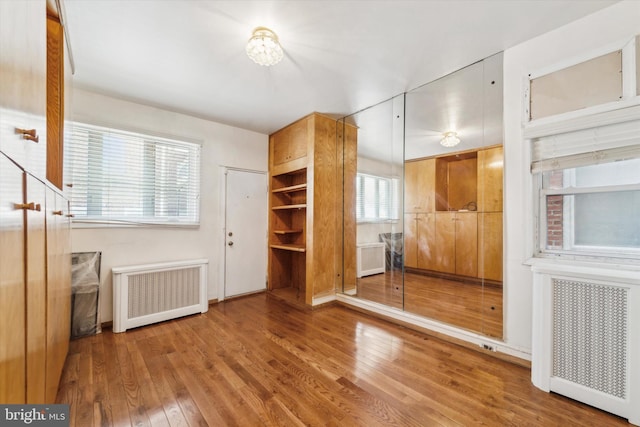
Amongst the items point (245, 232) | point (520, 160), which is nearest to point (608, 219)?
point (520, 160)

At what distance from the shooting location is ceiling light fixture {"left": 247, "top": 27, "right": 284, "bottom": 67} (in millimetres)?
2012

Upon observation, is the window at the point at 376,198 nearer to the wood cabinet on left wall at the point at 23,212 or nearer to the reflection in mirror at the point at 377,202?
the reflection in mirror at the point at 377,202

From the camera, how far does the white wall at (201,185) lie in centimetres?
296

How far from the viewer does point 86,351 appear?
243cm

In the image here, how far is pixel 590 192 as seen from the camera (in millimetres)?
1980

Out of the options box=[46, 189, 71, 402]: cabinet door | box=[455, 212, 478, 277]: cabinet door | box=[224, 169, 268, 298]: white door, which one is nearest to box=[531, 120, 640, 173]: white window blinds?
box=[455, 212, 478, 277]: cabinet door

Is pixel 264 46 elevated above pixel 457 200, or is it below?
above

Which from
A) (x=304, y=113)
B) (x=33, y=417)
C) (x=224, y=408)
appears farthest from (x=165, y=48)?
(x=224, y=408)

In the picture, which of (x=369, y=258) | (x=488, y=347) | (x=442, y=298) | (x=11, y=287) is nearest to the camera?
(x=11, y=287)

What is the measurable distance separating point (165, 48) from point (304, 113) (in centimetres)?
181

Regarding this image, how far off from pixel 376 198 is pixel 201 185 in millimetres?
2589

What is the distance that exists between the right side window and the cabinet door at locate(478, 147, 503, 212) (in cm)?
46

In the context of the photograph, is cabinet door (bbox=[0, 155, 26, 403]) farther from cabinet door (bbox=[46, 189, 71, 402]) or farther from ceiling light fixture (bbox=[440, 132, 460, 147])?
ceiling light fixture (bbox=[440, 132, 460, 147])

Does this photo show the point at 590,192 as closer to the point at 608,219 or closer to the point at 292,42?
the point at 608,219
